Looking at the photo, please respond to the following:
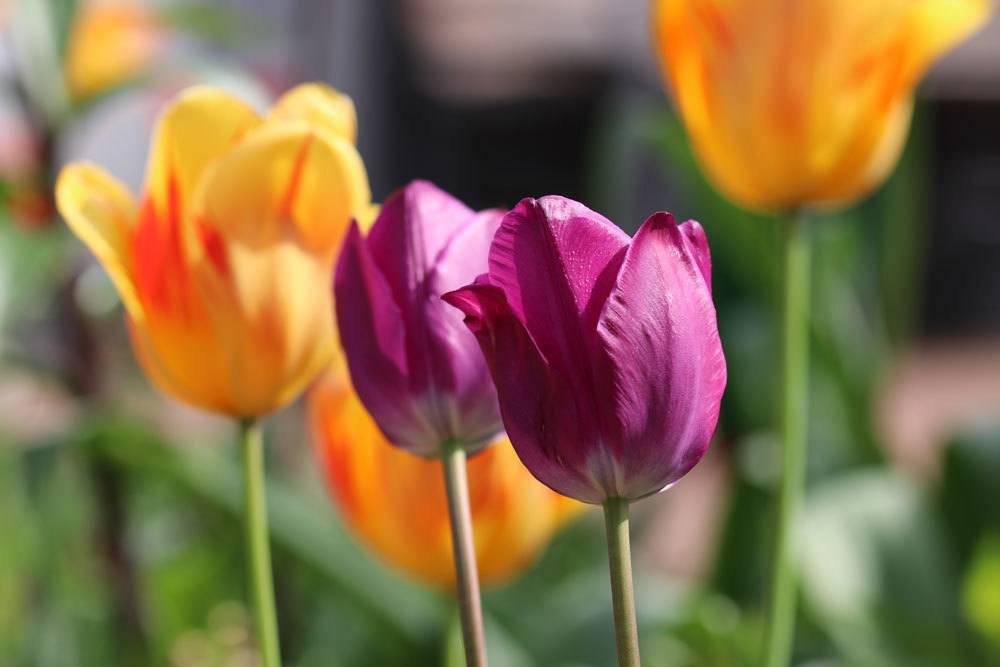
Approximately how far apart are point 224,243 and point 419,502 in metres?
0.15

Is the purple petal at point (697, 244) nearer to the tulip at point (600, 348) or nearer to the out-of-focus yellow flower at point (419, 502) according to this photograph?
the tulip at point (600, 348)

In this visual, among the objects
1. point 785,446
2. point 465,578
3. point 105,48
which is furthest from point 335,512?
point 465,578

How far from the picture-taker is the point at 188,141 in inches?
12.2

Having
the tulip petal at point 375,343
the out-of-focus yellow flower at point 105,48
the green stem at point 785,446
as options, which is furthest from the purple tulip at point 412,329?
the out-of-focus yellow flower at point 105,48

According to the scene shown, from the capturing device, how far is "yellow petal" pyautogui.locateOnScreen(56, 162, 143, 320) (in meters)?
0.29

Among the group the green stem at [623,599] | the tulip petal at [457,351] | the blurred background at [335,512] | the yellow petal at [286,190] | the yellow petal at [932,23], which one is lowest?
the blurred background at [335,512]

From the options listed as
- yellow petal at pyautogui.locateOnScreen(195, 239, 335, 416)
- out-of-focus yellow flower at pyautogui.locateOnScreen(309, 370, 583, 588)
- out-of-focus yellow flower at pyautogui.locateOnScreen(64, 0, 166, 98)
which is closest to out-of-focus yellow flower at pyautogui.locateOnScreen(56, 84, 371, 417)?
yellow petal at pyautogui.locateOnScreen(195, 239, 335, 416)

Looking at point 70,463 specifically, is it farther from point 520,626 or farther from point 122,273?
point 122,273

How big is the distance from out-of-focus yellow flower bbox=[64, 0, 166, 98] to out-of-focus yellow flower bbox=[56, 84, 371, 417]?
396 millimetres

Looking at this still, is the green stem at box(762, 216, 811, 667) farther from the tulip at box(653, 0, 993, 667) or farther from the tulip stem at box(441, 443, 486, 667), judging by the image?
the tulip stem at box(441, 443, 486, 667)

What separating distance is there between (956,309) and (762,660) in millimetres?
2794

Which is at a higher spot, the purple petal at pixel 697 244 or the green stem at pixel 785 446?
the purple petal at pixel 697 244

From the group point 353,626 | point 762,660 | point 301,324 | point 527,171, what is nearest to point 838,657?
point 353,626

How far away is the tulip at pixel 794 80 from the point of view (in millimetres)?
397
